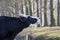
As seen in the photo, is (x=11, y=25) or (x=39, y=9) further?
(x=39, y=9)

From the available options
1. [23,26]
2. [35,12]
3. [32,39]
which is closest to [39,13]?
[35,12]

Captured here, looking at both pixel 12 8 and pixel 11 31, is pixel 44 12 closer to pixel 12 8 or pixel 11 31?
pixel 12 8

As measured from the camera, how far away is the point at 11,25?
764 centimetres

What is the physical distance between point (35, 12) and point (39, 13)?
302mm

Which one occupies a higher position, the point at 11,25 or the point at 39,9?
the point at 11,25

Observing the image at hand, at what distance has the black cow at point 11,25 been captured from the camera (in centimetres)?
749

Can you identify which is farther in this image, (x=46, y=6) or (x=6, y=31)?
(x=46, y=6)

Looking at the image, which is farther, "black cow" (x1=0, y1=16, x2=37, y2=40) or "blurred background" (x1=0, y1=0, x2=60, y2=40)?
"blurred background" (x1=0, y1=0, x2=60, y2=40)

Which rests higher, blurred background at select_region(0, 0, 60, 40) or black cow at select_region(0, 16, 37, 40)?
black cow at select_region(0, 16, 37, 40)

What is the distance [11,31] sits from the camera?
7602mm

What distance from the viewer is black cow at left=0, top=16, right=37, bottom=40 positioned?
7.49m

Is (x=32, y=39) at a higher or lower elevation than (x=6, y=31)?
lower

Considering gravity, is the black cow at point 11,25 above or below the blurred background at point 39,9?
above

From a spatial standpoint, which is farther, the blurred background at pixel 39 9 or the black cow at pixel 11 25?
the blurred background at pixel 39 9
